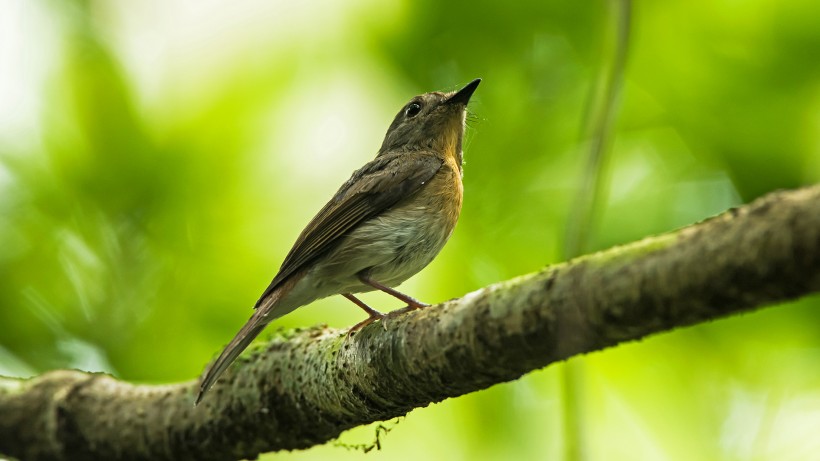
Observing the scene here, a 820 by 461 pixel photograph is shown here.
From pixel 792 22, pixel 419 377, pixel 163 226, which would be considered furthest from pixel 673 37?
pixel 163 226

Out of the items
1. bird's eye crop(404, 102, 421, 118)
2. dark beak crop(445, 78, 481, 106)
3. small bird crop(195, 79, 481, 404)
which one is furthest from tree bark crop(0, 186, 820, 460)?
bird's eye crop(404, 102, 421, 118)

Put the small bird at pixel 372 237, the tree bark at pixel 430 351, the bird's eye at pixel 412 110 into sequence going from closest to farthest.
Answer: the tree bark at pixel 430 351 → the small bird at pixel 372 237 → the bird's eye at pixel 412 110

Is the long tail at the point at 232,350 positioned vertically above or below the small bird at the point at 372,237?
below

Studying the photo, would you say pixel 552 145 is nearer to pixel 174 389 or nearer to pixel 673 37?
pixel 673 37

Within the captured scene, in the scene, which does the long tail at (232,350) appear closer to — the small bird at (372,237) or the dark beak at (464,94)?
the small bird at (372,237)

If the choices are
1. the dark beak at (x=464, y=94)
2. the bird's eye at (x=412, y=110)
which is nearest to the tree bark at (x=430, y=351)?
the dark beak at (x=464, y=94)

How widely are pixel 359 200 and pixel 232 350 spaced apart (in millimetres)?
1235

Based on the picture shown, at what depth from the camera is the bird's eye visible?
5.41 metres

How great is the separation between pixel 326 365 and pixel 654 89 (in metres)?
2.13

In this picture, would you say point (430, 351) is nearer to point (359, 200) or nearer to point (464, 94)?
point (359, 200)

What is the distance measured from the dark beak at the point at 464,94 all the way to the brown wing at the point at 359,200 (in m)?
0.39

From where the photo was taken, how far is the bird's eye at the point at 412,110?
5414 mm

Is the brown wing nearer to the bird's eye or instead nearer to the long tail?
the long tail

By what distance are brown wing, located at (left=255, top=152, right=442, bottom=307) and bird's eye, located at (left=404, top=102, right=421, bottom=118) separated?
0.35 metres
